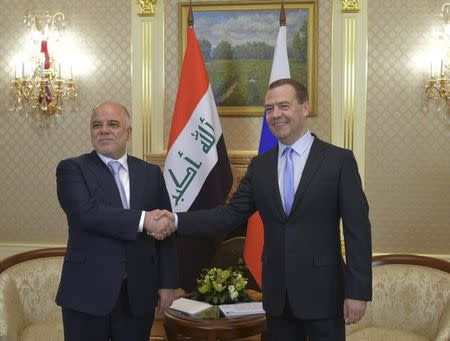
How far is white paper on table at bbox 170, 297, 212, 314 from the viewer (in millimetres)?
3094

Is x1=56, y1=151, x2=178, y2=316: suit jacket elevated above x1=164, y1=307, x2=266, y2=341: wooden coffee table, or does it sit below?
Result: above

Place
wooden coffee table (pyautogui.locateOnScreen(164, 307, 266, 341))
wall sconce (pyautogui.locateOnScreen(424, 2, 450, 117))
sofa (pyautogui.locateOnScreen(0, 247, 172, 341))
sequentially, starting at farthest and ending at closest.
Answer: wall sconce (pyautogui.locateOnScreen(424, 2, 450, 117))
sofa (pyautogui.locateOnScreen(0, 247, 172, 341))
wooden coffee table (pyautogui.locateOnScreen(164, 307, 266, 341))

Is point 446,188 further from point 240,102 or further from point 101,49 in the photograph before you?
point 101,49

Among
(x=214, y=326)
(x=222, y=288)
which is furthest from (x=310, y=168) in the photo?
(x=222, y=288)

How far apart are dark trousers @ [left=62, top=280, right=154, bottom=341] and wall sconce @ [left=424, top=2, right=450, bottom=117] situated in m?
3.01

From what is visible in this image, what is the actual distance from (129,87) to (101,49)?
39 cm

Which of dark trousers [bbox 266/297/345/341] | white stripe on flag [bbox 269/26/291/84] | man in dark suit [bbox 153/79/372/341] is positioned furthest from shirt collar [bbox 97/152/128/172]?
white stripe on flag [bbox 269/26/291/84]

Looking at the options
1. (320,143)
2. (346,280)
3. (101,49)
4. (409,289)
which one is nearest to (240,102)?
(101,49)

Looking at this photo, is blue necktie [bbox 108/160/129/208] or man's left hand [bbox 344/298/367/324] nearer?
man's left hand [bbox 344/298/367/324]

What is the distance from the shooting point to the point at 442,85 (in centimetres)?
427

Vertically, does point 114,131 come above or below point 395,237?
above

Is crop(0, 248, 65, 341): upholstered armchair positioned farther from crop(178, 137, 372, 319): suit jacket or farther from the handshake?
crop(178, 137, 372, 319): suit jacket

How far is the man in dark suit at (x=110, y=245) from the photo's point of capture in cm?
218

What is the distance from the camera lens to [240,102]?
4508 mm
